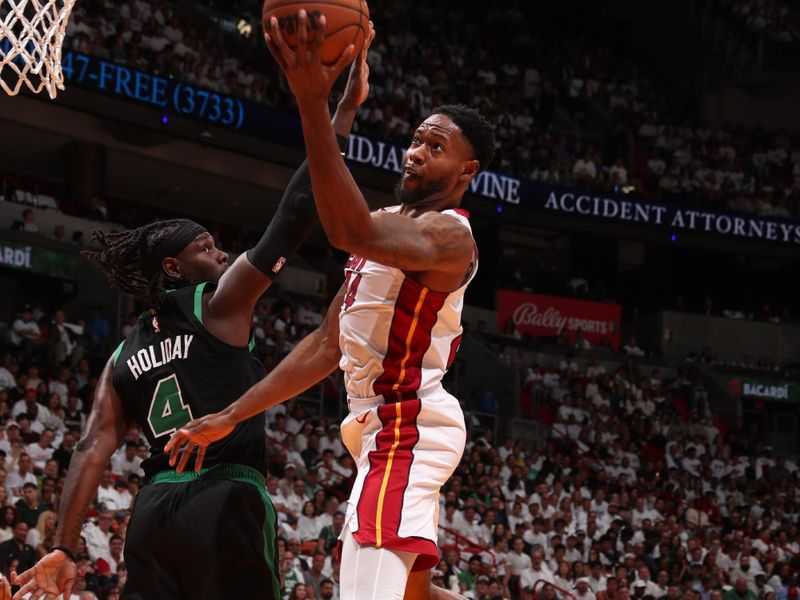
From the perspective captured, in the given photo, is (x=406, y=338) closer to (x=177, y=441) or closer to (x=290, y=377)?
(x=290, y=377)

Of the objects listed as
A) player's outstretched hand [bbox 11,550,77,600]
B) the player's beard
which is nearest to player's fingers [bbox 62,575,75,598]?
player's outstretched hand [bbox 11,550,77,600]

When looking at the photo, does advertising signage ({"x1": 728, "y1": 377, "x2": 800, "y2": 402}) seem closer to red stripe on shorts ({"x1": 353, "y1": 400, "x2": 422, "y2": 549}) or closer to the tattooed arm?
the tattooed arm

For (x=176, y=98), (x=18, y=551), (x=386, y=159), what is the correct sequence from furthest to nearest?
1. (x=386, y=159)
2. (x=176, y=98)
3. (x=18, y=551)

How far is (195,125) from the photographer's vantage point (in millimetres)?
19188

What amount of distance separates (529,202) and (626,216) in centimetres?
227

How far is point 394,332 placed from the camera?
3.51m

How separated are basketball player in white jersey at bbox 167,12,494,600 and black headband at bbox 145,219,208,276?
0.56 m

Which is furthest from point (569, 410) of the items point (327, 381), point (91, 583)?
point (91, 583)

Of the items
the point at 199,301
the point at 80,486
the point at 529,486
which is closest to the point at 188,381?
the point at 199,301

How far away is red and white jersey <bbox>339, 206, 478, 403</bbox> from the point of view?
3.50 meters

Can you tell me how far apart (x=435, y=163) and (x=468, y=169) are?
0.36 ft

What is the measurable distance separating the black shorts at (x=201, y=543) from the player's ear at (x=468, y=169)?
3.85 ft

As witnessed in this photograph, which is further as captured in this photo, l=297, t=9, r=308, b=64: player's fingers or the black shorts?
the black shorts

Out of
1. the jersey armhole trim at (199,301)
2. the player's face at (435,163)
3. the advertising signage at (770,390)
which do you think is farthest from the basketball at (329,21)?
the advertising signage at (770,390)
